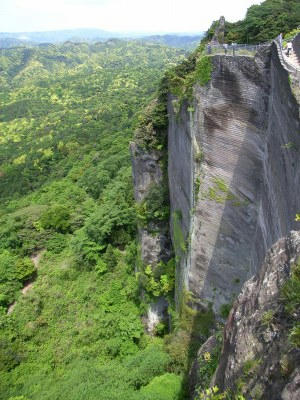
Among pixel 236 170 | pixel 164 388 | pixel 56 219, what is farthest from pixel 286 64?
pixel 56 219

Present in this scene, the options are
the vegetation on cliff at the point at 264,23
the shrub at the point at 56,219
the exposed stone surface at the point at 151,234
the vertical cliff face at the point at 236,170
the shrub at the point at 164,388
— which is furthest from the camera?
the shrub at the point at 56,219

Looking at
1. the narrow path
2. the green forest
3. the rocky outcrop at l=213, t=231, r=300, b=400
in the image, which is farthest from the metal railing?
the narrow path

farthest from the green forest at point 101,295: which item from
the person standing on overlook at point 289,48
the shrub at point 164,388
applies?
the person standing on overlook at point 289,48

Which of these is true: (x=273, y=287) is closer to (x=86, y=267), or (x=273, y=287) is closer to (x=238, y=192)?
(x=238, y=192)

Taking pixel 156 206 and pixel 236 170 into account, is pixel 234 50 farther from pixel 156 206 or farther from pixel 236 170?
pixel 156 206

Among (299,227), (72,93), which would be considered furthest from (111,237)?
(72,93)

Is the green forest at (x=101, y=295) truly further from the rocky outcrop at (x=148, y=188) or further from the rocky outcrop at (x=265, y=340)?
the rocky outcrop at (x=265, y=340)
